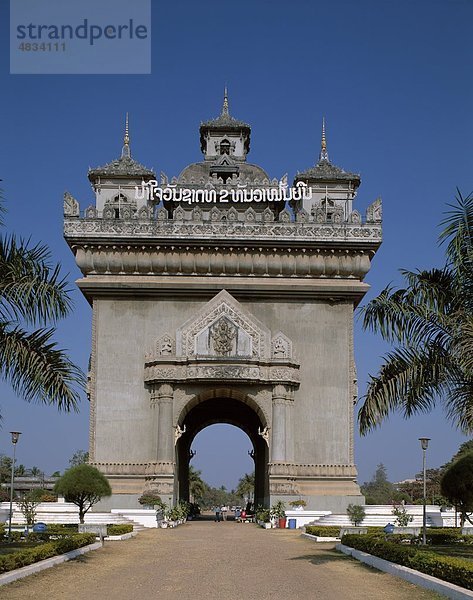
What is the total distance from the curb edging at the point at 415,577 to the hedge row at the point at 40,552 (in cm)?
678

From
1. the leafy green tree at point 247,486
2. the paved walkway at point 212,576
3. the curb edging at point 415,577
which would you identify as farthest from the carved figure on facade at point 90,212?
the leafy green tree at point 247,486

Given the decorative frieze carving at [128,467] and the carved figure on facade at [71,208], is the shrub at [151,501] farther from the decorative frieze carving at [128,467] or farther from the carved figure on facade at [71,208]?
the carved figure on facade at [71,208]

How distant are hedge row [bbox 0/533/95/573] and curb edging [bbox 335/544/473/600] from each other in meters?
6.78

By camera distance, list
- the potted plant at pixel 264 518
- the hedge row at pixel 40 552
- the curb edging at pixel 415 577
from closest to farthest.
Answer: the curb edging at pixel 415 577
the hedge row at pixel 40 552
the potted plant at pixel 264 518

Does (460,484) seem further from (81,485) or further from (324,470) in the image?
(324,470)

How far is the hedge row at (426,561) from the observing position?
47.4ft

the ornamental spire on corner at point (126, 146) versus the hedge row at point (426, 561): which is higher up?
the ornamental spire on corner at point (126, 146)

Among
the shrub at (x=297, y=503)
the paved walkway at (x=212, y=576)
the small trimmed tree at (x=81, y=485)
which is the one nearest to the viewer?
the paved walkway at (x=212, y=576)

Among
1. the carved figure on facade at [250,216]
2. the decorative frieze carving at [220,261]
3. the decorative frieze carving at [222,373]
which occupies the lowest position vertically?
the decorative frieze carving at [222,373]

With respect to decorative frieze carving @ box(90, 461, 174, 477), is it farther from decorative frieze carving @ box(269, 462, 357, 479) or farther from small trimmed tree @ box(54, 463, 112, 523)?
small trimmed tree @ box(54, 463, 112, 523)

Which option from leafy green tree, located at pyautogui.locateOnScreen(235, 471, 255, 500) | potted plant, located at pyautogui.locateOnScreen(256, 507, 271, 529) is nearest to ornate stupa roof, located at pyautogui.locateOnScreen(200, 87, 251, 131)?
potted plant, located at pyautogui.locateOnScreen(256, 507, 271, 529)

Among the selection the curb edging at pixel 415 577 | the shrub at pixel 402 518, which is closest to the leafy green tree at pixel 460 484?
the curb edging at pixel 415 577

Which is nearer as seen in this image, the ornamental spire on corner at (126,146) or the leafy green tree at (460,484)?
the leafy green tree at (460,484)

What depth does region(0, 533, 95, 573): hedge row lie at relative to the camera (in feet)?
53.3
